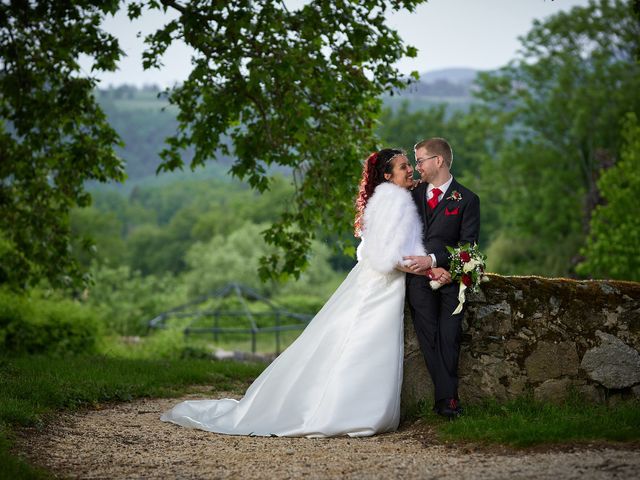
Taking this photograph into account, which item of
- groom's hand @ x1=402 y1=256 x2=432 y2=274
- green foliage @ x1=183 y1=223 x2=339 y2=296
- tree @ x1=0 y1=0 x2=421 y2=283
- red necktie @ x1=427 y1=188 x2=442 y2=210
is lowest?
green foliage @ x1=183 y1=223 x2=339 y2=296

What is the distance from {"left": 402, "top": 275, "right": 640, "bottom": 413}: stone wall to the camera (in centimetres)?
782

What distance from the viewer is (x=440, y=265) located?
763 centimetres

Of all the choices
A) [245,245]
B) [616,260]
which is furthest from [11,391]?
[245,245]

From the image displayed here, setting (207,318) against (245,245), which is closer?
(207,318)

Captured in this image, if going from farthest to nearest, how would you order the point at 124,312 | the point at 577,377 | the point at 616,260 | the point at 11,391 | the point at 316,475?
the point at 124,312
the point at 616,260
the point at 11,391
the point at 577,377
the point at 316,475

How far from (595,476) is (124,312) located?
105ft

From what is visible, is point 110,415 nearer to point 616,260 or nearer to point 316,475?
point 316,475

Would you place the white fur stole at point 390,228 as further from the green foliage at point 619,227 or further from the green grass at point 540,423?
the green foliage at point 619,227

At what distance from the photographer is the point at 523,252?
42.2 meters

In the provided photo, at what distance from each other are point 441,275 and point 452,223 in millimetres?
538

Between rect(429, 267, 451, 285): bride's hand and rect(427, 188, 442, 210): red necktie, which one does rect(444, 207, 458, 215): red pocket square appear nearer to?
rect(427, 188, 442, 210): red necktie

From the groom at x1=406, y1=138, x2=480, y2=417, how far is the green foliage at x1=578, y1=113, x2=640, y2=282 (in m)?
22.8

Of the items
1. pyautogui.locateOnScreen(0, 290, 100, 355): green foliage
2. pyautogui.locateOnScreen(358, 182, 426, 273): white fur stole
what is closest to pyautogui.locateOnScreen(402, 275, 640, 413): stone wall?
pyautogui.locateOnScreen(358, 182, 426, 273): white fur stole

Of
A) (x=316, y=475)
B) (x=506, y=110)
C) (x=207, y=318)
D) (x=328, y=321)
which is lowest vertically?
(x=207, y=318)
